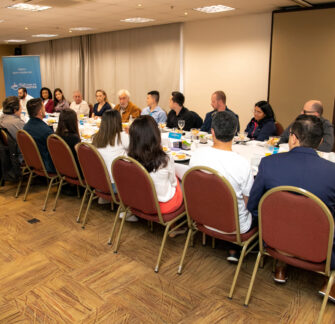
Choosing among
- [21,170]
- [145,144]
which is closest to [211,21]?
[21,170]

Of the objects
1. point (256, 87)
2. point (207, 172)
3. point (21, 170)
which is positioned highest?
point (256, 87)

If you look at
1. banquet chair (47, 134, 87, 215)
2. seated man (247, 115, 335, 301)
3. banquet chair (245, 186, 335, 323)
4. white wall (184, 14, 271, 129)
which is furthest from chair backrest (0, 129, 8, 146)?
white wall (184, 14, 271, 129)

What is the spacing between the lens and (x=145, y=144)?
270 centimetres

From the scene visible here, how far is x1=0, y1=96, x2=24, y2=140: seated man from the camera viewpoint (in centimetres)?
449

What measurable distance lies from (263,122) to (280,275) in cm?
232

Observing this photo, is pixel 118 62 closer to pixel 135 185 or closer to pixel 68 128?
pixel 68 128

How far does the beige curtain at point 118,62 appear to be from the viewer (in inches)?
332

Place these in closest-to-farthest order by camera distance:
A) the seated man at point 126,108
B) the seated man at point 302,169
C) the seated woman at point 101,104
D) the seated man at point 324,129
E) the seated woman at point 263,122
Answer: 1. the seated man at point 302,169
2. the seated man at point 324,129
3. the seated woman at point 263,122
4. the seated man at point 126,108
5. the seated woman at point 101,104

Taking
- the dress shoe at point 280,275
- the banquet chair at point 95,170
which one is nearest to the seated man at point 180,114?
the banquet chair at point 95,170

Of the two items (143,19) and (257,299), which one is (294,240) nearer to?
(257,299)

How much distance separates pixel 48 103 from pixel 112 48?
3.05 meters

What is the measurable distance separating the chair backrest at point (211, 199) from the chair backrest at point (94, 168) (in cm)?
94

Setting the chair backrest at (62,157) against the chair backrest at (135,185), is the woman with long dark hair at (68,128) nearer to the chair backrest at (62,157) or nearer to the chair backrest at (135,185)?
the chair backrest at (62,157)

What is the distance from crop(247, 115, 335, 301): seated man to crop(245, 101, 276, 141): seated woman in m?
2.15
